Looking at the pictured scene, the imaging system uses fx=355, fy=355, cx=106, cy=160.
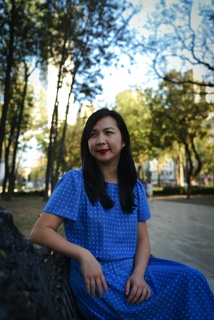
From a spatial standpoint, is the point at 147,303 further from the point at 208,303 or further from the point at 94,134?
the point at 94,134

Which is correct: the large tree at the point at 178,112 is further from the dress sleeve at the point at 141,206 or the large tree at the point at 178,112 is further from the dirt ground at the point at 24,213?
the dress sleeve at the point at 141,206

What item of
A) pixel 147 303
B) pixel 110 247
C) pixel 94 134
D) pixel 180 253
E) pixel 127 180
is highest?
pixel 94 134

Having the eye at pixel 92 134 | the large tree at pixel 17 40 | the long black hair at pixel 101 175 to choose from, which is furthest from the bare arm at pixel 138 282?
the large tree at pixel 17 40

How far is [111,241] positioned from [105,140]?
1.84 ft

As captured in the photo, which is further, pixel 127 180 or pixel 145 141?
pixel 145 141

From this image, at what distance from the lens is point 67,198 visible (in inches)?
71.9

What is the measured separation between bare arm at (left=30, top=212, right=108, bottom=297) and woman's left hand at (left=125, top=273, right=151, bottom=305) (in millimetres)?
123

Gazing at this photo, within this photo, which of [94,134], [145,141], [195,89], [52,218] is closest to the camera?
[52,218]

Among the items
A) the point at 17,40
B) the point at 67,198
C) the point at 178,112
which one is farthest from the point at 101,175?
the point at 178,112

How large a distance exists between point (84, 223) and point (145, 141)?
126 feet

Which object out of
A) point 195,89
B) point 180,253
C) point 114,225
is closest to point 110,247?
point 114,225

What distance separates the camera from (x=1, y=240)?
988mm

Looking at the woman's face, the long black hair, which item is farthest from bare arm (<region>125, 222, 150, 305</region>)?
the woman's face

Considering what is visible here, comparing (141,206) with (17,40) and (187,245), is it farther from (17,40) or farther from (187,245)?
(17,40)
